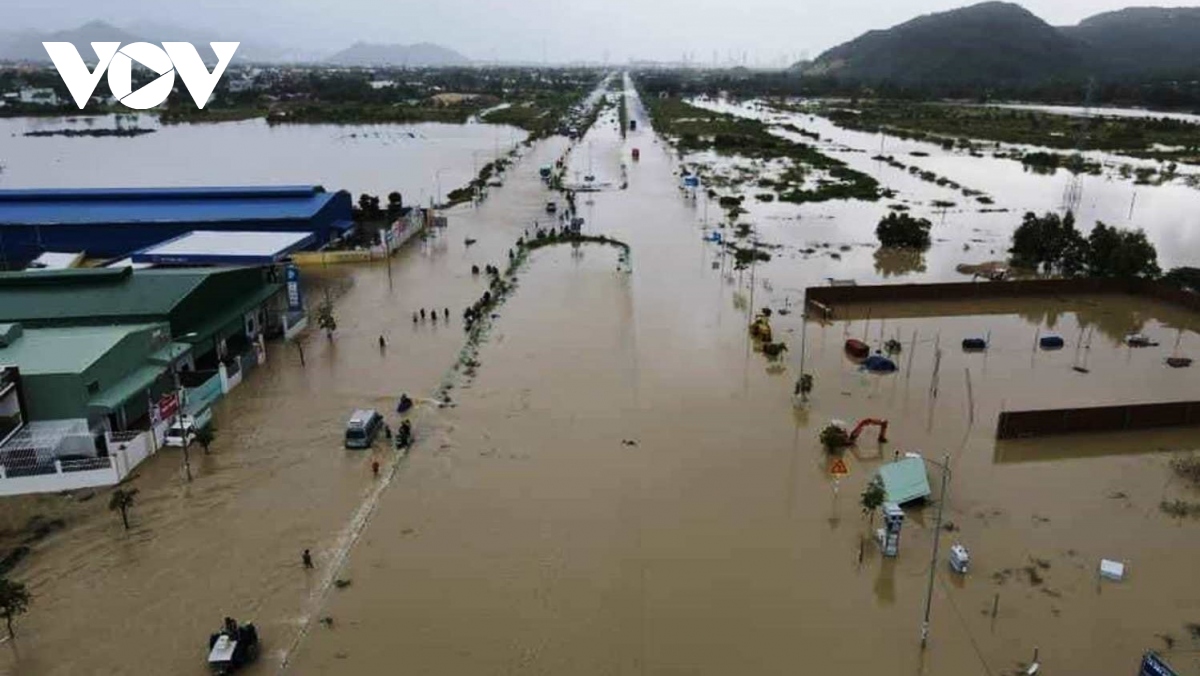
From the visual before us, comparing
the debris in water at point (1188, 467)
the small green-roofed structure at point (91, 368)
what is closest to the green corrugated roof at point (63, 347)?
the small green-roofed structure at point (91, 368)

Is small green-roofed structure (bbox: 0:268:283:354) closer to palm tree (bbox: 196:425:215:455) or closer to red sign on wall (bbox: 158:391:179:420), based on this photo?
red sign on wall (bbox: 158:391:179:420)

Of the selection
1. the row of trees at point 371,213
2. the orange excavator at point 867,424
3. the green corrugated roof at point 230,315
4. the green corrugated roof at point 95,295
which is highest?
the green corrugated roof at point 95,295

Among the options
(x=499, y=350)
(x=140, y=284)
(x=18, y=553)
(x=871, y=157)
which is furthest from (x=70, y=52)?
(x=871, y=157)

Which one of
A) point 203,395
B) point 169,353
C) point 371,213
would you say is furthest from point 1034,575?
point 371,213

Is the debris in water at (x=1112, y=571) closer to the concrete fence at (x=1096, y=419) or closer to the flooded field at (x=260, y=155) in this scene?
the concrete fence at (x=1096, y=419)

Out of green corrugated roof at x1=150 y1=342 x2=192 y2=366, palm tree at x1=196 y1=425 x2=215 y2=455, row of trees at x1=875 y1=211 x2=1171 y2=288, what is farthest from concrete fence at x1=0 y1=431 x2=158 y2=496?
row of trees at x1=875 y1=211 x2=1171 y2=288

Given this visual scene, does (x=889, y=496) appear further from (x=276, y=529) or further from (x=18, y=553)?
(x=18, y=553)

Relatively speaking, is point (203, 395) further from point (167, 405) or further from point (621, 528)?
point (621, 528)
